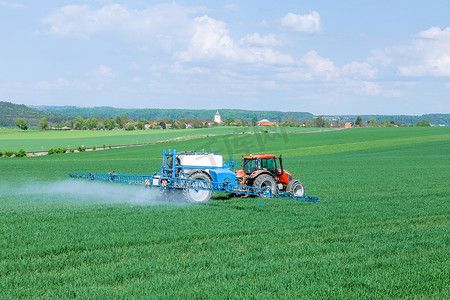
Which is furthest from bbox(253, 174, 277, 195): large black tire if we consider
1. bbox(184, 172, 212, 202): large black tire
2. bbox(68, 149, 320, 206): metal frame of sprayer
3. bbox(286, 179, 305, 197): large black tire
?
bbox(184, 172, 212, 202): large black tire

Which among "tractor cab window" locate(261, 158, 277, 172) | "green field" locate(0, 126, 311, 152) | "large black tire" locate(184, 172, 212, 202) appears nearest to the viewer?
"large black tire" locate(184, 172, 212, 202)

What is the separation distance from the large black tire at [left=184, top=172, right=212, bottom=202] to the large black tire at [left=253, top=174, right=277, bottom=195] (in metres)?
2.15

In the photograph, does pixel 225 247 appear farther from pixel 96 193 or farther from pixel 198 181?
pixel 96 193

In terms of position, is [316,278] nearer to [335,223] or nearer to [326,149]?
[335,223]

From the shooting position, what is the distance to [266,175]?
779 inches

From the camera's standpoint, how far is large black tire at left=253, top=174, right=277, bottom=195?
19.4m

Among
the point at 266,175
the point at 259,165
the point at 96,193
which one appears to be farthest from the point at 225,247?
the point at 96,193

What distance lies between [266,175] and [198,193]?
10.3 ft

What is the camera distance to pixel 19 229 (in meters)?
13.7

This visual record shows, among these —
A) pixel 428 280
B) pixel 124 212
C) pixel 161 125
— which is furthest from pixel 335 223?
pixel 161 125

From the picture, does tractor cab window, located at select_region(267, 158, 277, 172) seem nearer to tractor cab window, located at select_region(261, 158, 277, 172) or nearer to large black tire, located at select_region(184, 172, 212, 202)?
tractor cab window, located at select_region(261, 158, 277, 172)

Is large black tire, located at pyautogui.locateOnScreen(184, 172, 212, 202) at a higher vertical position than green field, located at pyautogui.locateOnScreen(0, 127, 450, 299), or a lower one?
higher

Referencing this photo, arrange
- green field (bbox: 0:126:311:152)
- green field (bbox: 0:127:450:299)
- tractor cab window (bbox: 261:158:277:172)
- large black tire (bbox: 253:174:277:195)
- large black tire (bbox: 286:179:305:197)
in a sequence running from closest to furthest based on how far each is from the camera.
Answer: green field (bbox: 0:127:450:299)
large black tire (bbox: 253:174:277:195)
large black tire (bbox: 286:179:305:197)
tractor cab window (bbox: 261:158:277:172)
green field (bbox: 0:126:311:152)

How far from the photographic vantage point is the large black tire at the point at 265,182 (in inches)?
762
